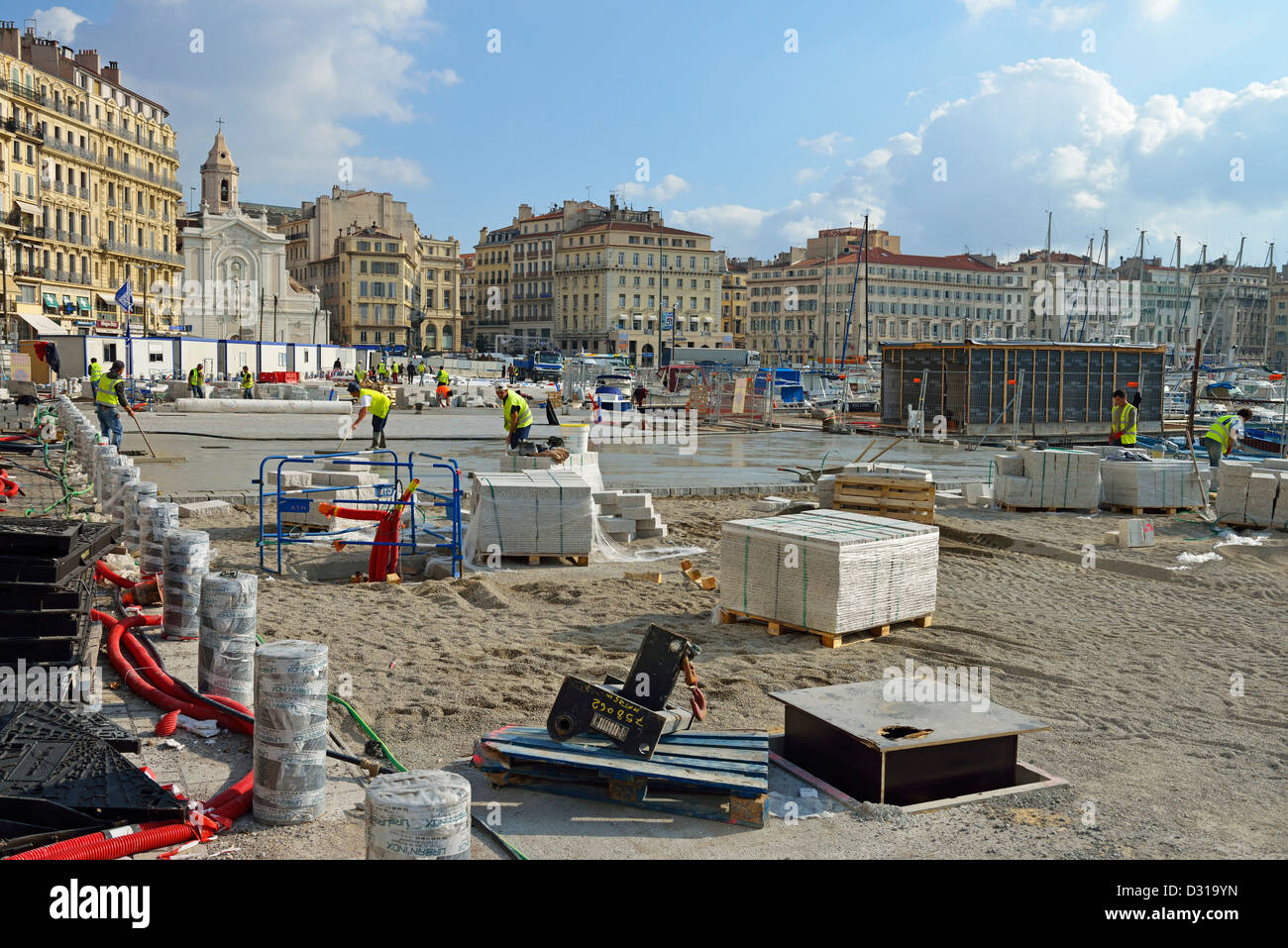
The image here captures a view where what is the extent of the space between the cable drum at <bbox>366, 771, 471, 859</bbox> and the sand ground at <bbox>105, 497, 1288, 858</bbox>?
894 millimetres

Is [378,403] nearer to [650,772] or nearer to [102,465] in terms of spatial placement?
[102,465]

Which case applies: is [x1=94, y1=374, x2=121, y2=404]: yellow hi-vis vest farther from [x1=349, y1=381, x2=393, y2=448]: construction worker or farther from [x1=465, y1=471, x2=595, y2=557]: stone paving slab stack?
[x1=465, y1=471, x2=595, y2=557]: stone paving slab stack

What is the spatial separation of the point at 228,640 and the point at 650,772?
3.04 m

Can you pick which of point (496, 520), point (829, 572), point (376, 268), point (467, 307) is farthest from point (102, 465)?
point (467, 307)

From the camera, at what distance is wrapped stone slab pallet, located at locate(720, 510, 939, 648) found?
944cm

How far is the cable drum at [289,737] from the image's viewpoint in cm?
535

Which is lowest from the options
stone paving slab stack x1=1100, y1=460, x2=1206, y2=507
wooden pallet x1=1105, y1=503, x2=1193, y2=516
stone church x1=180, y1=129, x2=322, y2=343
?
wooden pallet x1=1105, y1=503, x2=1193, y2=516

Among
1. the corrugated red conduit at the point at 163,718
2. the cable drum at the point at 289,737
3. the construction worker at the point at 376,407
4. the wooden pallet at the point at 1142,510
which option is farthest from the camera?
the wooden pallet at the point at 1142,510

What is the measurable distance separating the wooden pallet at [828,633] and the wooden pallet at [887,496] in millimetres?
3477

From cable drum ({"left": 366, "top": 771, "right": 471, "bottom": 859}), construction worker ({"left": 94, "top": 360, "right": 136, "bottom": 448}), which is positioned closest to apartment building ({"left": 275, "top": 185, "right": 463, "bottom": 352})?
construction worker ({"left": 94, "top": 360, "right": 136, "bottom": 448})

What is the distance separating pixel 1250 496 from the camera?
17.0 meters

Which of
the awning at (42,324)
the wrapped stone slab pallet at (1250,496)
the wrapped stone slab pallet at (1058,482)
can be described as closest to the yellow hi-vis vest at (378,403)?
the wrapped stone slab pallet at (1058,482)

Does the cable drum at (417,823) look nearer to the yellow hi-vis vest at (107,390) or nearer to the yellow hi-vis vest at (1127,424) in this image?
the yellow hi-vis vest at (107,390)

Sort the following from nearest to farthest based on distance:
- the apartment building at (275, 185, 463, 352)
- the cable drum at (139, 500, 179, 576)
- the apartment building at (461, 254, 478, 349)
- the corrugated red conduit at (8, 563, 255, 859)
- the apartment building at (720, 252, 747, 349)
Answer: the corrugated red conduit at (8, 563, 255, 859)
the cable drum at (139, 500, 179, 576)
the apartment building at (275, 185, 463, 352)
the apartment building at (720, 252, 747, 349)
the apartment building at (461, 254, 478, 349)
